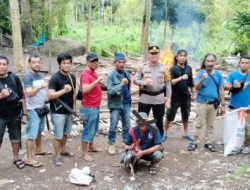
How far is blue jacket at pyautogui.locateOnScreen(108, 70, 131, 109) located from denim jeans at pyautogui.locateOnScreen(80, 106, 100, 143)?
340mm

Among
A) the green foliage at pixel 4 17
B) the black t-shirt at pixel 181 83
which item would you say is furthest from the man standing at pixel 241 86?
the green foliage at pixel 4 17

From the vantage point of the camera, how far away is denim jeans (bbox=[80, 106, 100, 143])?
19.9 ft

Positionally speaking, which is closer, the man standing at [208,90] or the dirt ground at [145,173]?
the dirt ground at [145,173]

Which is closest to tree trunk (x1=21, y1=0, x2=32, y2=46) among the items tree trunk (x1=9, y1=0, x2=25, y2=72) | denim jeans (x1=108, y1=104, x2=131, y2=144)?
tree trunk (x1=9, y1=0, x2=25, y2=72)

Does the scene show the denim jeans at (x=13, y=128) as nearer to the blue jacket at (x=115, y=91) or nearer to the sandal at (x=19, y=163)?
the sandal at (x=19, y=163)

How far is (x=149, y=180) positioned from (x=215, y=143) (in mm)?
2322

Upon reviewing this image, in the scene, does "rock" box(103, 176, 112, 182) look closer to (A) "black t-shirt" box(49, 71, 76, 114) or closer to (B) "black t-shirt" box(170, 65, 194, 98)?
(A) "black t-shirt" box(49, 71, 76, 114)

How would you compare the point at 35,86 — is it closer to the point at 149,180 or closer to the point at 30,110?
the point at 30,110

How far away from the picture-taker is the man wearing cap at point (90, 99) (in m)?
5.88

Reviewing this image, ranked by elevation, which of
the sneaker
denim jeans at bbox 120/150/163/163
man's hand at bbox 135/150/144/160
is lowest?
the sneaker

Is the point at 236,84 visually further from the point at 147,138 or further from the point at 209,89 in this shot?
the point at 147,138

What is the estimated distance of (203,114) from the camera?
22.0 ft

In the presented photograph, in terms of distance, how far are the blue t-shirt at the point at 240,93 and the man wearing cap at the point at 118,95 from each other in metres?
1.84

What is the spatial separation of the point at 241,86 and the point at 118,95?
7.11 ft
